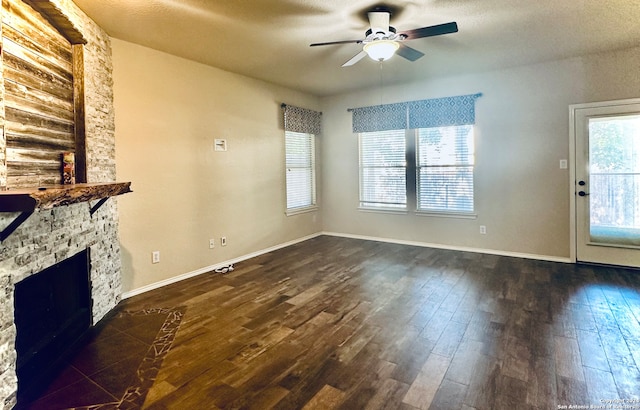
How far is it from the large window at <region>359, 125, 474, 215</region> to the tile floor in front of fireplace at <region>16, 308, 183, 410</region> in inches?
160

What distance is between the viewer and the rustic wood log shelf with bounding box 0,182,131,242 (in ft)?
5.23

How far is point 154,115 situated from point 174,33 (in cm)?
92

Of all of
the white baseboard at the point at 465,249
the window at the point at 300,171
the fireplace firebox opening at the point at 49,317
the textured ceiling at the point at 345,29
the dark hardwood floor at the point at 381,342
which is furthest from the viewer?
the window at the point at 300,171

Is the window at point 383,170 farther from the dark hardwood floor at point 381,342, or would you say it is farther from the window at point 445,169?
the dark hardwood floor at point 381,342

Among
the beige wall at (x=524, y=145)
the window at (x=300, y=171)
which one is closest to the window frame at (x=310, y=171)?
the window at (x=300, y=171)

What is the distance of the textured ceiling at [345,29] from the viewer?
2861 millimetres

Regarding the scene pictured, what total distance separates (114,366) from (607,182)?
556cm

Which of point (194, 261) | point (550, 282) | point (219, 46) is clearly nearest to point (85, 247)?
point (194, 261)

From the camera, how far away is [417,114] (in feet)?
17.9

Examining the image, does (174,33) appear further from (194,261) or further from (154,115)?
(194,261)

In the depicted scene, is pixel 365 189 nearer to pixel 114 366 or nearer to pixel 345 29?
pixel 345 29

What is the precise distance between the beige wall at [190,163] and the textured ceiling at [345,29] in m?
0.33

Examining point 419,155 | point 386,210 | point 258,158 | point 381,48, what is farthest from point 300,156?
point 381,48

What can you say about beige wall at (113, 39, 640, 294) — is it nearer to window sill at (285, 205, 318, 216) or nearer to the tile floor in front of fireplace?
window sill at (285, 205, 318, 216)
